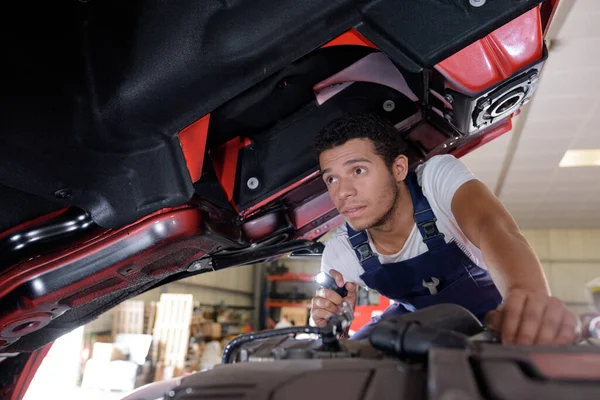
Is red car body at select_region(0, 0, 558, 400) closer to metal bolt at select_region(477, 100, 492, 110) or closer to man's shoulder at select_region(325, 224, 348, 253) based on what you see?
metal bolt at select_region(477, 100, 492, 110)

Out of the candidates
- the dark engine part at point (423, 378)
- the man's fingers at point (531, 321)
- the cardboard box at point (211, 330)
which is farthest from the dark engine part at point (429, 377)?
the cardboard box at point (211, 330)

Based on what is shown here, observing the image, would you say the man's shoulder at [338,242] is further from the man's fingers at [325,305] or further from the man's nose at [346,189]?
the man's fingers at [325,305]

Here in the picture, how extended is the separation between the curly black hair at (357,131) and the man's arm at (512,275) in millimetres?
303

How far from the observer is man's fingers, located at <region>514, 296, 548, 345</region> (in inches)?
25.4

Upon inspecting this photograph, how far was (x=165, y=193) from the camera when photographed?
1.17 m

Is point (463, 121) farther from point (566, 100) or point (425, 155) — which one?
point (566, 100)

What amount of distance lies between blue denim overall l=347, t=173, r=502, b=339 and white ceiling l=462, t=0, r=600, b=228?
298 centimetres

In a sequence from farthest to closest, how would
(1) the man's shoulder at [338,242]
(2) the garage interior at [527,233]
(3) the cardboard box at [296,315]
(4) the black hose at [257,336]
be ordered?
(3) the cardboard box at [296,315]
(2) the garage interior at [527,233]
(1) the man's shoulder at [338,242]
(4) the black hose at [257,336]

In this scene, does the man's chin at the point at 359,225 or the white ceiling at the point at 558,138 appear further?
the white ceiling at the point at 558,138

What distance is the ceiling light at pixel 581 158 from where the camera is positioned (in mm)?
6481

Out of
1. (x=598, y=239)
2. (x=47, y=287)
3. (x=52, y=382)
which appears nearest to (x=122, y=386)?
(x=52, y=382)

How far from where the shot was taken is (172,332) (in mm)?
6680

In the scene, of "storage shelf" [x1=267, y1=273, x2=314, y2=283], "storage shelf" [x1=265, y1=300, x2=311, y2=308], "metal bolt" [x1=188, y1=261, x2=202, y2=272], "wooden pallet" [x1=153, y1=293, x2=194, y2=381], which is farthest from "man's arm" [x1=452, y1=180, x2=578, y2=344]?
"storage shelf" [x1=267, y1=273, x2=314, y2=283]

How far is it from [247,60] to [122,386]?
17.3 ft
